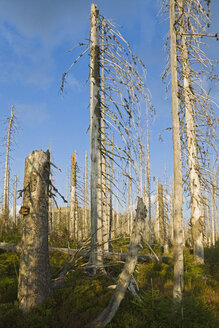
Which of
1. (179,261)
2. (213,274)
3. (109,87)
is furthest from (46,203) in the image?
(213,274)

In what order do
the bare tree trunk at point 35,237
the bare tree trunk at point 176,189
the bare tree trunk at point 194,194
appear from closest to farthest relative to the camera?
the bare tree trunk at point 35,237 < the bare tree trunk at point 176,189 < the bare tree trunk at point 194,194

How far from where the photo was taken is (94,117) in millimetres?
7793

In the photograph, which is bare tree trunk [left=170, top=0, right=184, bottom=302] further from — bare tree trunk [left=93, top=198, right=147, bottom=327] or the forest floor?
bare tree trunk [left=93, top=198, right=147, bottom=327]

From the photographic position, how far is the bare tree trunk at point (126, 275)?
4.67 metres

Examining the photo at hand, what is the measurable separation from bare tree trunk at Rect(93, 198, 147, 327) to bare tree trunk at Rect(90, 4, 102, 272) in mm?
2331

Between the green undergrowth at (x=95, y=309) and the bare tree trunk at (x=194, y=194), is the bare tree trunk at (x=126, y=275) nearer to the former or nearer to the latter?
the green undergrowth at (x=95, y=309)

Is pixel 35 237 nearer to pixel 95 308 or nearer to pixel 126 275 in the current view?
pixel 95 308

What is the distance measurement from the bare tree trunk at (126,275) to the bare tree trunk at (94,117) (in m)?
2.33

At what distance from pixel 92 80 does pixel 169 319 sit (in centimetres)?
713

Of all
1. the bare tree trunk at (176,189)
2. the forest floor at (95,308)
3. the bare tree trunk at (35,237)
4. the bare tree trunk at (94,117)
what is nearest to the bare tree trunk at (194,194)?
the forest floor at (95,308)

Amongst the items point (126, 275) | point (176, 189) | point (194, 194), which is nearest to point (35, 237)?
point (126, 275)

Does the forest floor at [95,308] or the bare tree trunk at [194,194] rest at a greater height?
the bare tree trunk at [194,194]

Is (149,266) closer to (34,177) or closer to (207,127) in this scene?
(207,127)

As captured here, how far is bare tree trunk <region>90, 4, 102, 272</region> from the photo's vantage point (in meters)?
7.31
